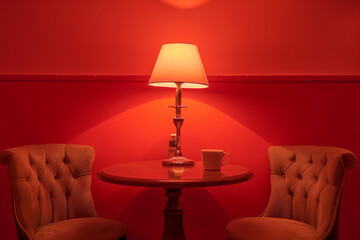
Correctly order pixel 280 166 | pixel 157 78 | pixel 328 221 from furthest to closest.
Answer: pixel 280 166 → pixel 157 78 → pixel 328 221

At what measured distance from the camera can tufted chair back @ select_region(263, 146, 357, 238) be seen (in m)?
1.74

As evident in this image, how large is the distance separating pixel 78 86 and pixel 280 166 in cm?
144

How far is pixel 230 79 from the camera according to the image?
2.42 m

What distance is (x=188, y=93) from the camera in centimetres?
246

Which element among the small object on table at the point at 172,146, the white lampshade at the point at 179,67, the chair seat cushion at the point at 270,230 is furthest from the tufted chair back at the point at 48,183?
the chair seat cushion at the point at 270,230

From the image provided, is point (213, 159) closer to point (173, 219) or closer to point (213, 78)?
point (173, 219)

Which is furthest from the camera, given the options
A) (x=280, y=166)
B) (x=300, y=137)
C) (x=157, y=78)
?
(x=300, y=137)

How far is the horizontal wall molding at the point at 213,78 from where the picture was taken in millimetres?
2375

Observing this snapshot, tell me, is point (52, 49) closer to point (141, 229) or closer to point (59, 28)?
point (59, 28)

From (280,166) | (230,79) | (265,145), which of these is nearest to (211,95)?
(230,79)

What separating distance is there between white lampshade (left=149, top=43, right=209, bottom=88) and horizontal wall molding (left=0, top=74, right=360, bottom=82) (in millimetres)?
447

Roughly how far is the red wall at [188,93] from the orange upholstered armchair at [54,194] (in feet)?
1.15

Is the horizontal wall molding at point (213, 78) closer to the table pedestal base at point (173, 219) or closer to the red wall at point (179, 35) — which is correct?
the red wall at point (179, 35)

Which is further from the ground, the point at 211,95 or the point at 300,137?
the point at 211,95
